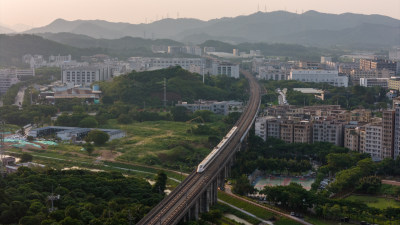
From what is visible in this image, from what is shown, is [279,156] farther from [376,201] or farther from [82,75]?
[82,75]

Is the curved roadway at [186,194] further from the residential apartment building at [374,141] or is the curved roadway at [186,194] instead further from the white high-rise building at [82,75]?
the white high-rise building at [82,75]

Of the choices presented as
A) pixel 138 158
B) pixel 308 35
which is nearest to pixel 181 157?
pixel 138 158

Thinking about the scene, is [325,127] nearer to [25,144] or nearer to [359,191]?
[359,191]

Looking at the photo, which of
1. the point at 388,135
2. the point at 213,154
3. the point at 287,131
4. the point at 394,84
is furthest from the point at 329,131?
the point at 394,84

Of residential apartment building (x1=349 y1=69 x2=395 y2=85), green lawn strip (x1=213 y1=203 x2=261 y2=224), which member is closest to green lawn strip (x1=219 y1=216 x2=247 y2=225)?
green lawn strip (x1=213 y1=203 x2=261 y2=224)

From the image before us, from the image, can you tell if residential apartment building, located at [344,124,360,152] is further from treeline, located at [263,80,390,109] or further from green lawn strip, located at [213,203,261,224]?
treeline, located at [263,80,390,109]

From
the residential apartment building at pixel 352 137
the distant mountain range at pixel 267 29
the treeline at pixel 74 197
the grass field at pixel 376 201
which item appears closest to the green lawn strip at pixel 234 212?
the treeline at pixel 74 197
